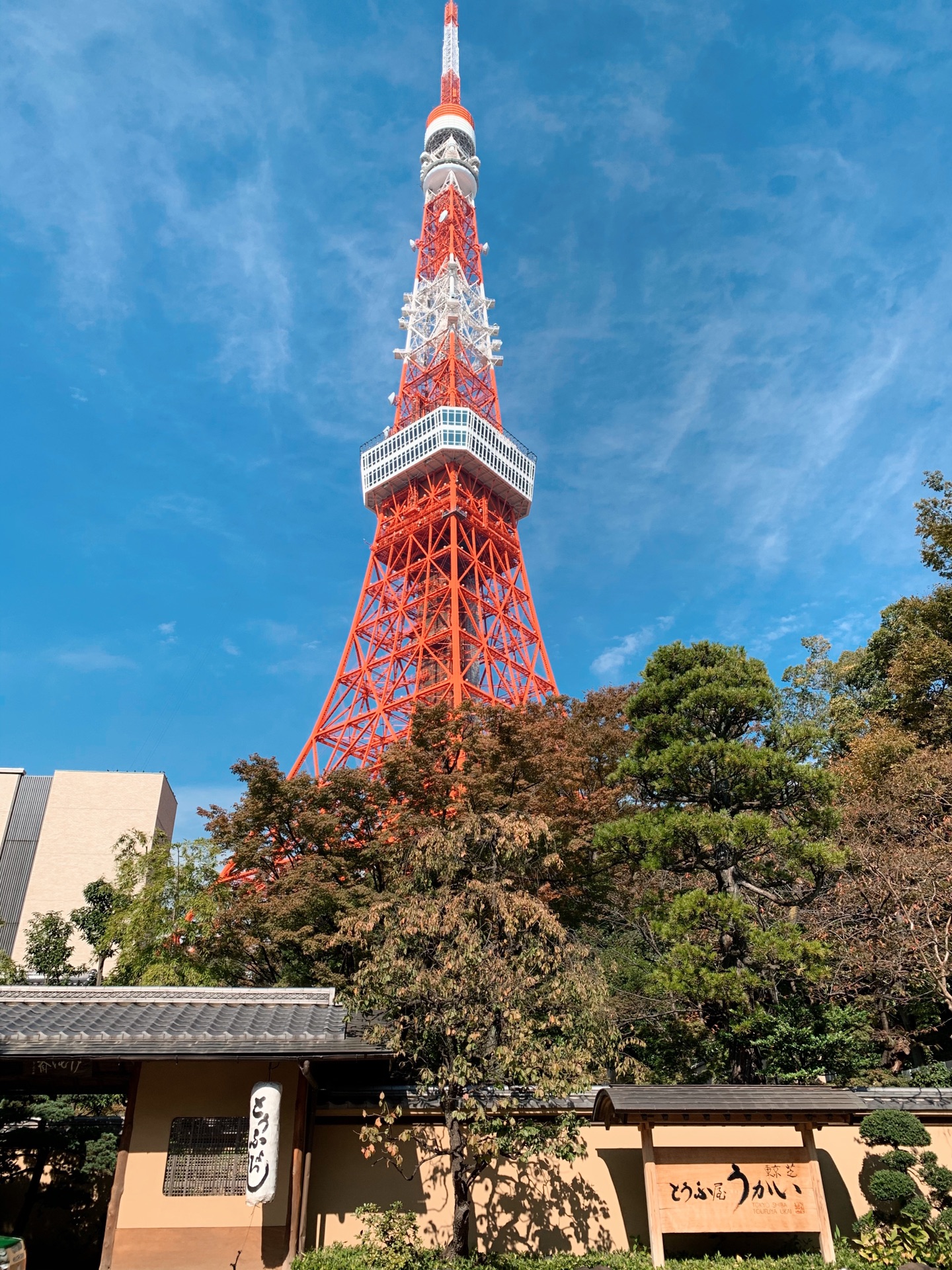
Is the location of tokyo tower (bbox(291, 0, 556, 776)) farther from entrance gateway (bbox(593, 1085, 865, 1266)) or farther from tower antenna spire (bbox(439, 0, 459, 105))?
entrance gateway (bbox(593, 1085, 865, 1266))

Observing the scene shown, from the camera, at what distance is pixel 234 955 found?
1563cm

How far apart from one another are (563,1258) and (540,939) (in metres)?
3.04

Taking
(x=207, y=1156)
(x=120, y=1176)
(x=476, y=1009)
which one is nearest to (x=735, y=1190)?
(x=476, y=1009)

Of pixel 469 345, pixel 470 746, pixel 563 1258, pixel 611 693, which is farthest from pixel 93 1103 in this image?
pixel 469 345

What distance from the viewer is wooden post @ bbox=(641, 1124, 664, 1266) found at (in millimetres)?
7824

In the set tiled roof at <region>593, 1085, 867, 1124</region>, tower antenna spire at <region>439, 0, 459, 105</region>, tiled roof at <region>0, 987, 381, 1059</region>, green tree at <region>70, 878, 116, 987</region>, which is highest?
tower antenna spire at <region>439, 0, 459, 105</region>

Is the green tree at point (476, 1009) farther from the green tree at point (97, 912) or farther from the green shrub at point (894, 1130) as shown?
the green tree at point (97, 912)

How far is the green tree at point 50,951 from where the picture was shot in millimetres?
18297

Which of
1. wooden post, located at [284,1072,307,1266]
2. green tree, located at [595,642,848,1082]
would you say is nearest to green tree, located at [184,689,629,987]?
green tree, located at [595,642,848,1082]

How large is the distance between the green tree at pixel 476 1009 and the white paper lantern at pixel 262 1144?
83cm

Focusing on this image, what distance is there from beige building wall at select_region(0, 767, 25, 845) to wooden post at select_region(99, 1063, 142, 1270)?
24633 mm

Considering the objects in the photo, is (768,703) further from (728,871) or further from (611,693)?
(611,693)

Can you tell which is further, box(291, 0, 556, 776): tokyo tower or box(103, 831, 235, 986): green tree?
box(291, 0, 556, 776): tokyo tower

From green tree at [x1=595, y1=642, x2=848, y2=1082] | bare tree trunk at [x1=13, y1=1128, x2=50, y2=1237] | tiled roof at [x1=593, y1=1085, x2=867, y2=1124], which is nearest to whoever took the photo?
tiled roof at [x1=593, y1=1085, x2=867, y2=1124]
